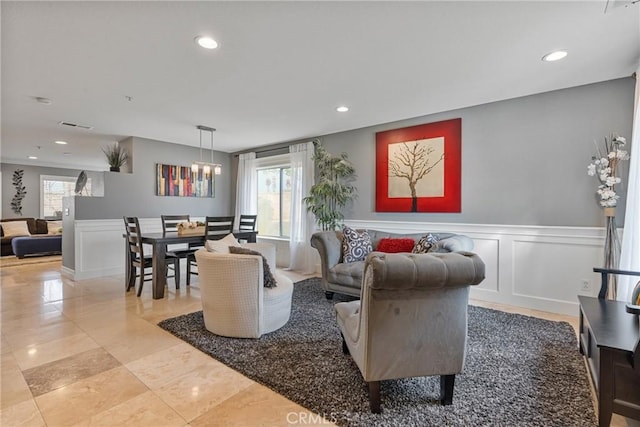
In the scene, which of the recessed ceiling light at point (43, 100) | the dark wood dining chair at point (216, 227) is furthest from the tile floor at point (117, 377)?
the recessed ceiling light at point (43, 100)

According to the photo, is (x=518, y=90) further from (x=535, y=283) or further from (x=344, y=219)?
(x=344, y=219)

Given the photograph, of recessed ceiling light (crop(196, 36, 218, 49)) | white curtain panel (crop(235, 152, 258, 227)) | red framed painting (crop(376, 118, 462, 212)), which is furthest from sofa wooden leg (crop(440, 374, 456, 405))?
white curtain panel (crop(235, 152, 258, 227))

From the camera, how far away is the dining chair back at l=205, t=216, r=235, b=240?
13.9ft

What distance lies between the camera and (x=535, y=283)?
3447mm

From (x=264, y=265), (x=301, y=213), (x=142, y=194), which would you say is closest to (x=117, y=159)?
(x=142, y=194)

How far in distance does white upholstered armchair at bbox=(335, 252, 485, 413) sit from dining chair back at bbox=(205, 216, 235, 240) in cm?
310

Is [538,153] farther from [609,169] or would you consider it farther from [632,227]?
[632,227]

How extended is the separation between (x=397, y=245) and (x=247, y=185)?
4024 millimetres

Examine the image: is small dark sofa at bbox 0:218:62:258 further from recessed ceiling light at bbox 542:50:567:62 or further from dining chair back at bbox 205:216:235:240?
recessed ceiling light at bbox 542:50:567:62

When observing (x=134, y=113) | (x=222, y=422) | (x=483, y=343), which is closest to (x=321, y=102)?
(x=134, y=113)

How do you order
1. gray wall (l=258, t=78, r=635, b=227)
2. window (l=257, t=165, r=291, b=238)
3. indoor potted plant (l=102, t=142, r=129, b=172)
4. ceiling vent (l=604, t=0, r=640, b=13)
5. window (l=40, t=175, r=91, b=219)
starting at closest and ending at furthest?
1. ceiling vent (l=604, t=0, r=640, b=13)
2. gray wall (l=258, t=78, r=635, b=227)
3. indoor potted plant (l=102, t=142, r=129, b=172)
4. window (l=257, t=165, r=291, b=238)
5. window (l=40, t=175, r=91, b=219)

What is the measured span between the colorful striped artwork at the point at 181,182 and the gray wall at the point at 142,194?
0.29ft

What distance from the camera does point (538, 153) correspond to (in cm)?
344

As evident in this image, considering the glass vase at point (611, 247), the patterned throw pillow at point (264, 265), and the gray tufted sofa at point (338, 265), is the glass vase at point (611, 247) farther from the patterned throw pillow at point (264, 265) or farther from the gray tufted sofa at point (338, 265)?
the patterned throw pillow at point (264, 265)
